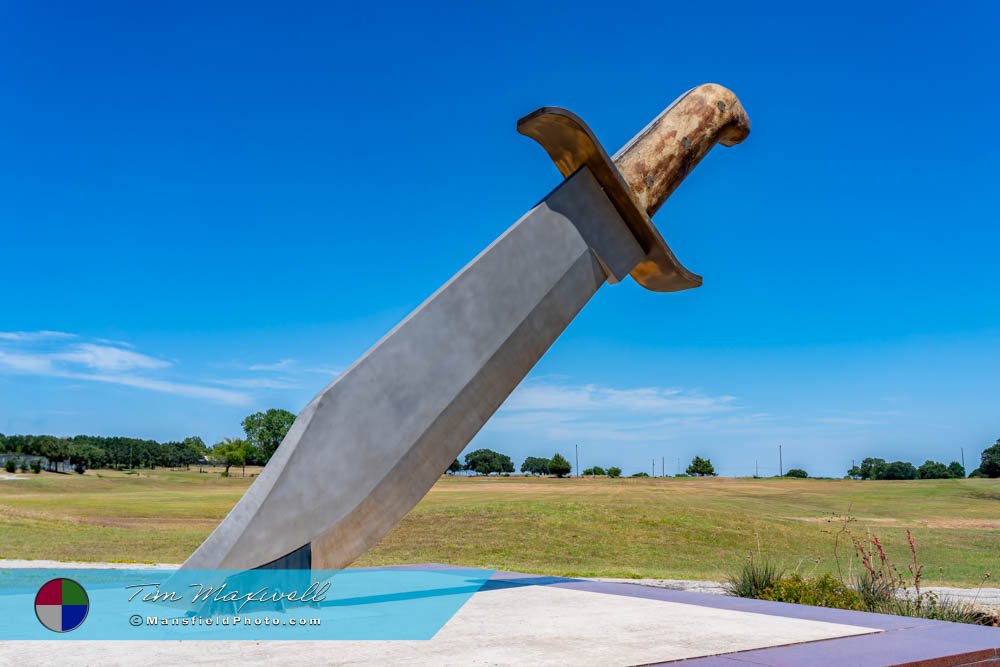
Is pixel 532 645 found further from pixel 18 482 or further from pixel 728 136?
pixel 18 482

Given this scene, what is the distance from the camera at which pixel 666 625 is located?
5707 mm

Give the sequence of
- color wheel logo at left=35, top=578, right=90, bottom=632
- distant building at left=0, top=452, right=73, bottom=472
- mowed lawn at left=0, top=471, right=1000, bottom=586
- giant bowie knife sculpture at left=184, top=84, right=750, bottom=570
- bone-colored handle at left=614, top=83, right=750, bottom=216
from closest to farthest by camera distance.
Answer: giant bowie knife sculpture at left=184, top=84, right=750, bottom=570, color wheel logo at left=35, top=578, right=90, bottom=632, bone-colored handle at left=614, top=83, right=750, bottom=216, mowed lawn at left=0, top=471, right=1000, bottom=586, distant building at left=0, top=452, right=73, bottom=472

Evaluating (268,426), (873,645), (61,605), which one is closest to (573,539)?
(873,645)

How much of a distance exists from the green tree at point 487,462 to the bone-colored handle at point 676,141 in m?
114

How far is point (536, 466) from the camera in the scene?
118812 mm

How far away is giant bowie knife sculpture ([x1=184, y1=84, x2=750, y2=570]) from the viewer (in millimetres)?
4758

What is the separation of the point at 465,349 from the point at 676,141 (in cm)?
264

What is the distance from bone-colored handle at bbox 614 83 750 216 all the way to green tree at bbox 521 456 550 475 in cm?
11078

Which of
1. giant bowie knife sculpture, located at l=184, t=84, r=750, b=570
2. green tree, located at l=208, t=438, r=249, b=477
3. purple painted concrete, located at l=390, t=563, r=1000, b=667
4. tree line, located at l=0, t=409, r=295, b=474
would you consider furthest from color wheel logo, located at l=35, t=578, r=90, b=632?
green tree, located at l=208, t=438, r=249, b=477

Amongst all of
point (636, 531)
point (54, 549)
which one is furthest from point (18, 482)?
point (636, 531)

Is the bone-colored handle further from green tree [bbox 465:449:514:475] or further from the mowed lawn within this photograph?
green tree [bbox 465:449:514:475]

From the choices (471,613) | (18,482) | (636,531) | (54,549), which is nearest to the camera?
(471,613)

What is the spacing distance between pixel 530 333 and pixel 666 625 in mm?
2372

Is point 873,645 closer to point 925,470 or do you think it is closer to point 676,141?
point 676,141
